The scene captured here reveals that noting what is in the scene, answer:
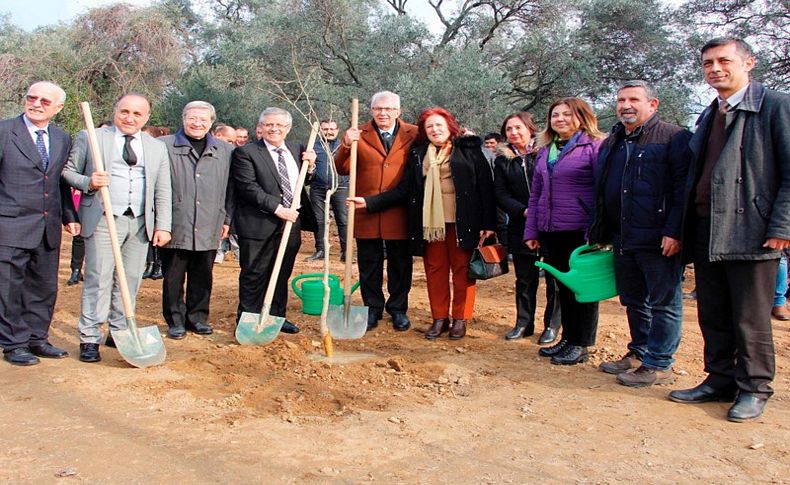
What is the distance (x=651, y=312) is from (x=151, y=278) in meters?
6.25

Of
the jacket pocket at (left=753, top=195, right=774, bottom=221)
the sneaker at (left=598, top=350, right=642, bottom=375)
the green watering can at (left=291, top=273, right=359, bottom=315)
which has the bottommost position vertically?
the sneaker at (left=598, top=350, right=642, bottom=375)

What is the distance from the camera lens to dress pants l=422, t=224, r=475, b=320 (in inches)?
222

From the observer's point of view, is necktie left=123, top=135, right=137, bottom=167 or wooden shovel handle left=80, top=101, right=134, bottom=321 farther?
necktie left=123, top=135, right=137, bottom=167

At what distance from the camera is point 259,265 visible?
19.1 ft

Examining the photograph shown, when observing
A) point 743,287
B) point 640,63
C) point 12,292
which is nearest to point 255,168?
point 12,292

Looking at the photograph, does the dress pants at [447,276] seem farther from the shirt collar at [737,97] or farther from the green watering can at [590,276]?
the shirt collar at [737,97]

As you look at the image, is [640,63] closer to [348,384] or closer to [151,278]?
[151,278]

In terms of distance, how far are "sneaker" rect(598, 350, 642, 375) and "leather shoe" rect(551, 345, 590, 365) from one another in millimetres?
150

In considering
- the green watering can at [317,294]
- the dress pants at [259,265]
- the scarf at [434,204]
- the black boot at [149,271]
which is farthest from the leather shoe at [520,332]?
the black boot at [149,271]

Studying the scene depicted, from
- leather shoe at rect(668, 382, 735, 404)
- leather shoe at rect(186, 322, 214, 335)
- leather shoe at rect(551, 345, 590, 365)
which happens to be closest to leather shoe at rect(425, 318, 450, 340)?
leather shoe at rect(551, 345, 590, 365)

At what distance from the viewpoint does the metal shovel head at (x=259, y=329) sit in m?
5.34

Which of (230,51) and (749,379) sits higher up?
(230,51)

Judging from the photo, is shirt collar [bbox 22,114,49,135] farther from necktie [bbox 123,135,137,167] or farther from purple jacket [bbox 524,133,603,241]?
purple jacket [bbox 524,133,603,241]

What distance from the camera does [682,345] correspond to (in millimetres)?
5527
